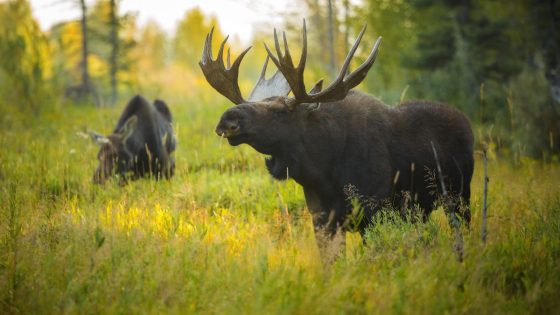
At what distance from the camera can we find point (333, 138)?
16.1 feet

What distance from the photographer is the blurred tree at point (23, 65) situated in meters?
13.1

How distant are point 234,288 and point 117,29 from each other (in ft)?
54.5

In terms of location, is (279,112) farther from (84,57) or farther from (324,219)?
(84,57)

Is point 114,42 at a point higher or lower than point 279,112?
higher

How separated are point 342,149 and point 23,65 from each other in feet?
36.1

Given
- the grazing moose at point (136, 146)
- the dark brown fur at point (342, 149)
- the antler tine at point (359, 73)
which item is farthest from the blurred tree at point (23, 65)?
the antler tine at point (359, 73)

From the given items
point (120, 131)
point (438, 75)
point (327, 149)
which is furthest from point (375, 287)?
point (438, 75)

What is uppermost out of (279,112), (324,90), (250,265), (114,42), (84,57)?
(114,42)

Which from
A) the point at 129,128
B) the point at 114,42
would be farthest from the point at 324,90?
the point at 114,42

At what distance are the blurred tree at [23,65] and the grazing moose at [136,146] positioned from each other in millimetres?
5294

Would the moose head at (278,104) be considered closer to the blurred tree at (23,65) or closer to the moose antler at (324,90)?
the moose antler at (324,90)

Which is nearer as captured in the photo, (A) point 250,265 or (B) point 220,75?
(A) point 250,265

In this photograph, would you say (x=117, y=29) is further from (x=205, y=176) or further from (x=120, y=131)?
(x=205, y=176)

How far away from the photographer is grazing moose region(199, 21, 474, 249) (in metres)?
4.64
